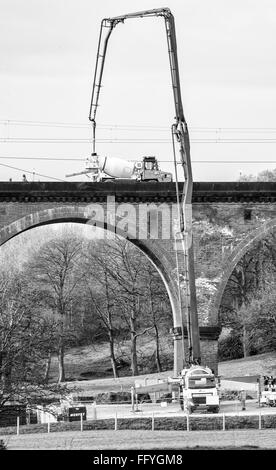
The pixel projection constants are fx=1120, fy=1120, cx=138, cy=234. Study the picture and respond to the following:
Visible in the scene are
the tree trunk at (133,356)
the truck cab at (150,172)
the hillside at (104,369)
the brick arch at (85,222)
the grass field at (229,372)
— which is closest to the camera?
the brick arch at (85,222)

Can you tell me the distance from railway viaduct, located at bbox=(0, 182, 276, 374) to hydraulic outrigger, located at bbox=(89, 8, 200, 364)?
0.36 meters

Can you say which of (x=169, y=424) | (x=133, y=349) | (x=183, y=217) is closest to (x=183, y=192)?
(x=183, y=217)

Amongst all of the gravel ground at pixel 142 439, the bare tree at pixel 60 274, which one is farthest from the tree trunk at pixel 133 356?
the gravel ground at pixel 142 439

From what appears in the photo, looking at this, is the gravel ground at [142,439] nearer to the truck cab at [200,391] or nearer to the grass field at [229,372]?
the truck cab at [200,391]

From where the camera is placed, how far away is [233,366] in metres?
59.0

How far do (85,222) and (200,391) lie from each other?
9.66 metres

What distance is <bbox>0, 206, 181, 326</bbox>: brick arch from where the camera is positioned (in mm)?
39750

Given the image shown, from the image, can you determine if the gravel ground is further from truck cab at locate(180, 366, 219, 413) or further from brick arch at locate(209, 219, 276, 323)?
brick arch at locate(209, 219, 276, 323)

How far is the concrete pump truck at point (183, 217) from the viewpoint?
3375 centimetres

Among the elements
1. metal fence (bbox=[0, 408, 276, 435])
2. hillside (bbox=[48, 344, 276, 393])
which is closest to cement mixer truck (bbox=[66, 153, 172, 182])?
hillside (bbox=[48, 344, 276, 393])

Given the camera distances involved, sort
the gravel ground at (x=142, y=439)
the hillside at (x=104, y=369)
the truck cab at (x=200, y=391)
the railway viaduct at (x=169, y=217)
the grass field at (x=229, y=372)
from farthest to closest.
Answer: the hillside at (x=104, y=369) < the grass field at (x=229, y=372) < the railway viaduct at (x=169, y=217) < the truck cab at (x=200, y=391) < the gravel ground at (x=142, y=439)
